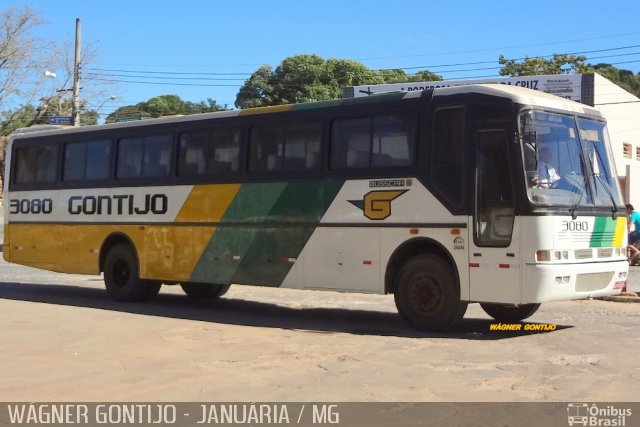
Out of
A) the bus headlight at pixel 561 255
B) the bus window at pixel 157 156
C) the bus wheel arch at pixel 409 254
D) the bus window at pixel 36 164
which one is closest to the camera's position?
the bus headlight at pixel 561 255

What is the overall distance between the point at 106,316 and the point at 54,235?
4.15 m

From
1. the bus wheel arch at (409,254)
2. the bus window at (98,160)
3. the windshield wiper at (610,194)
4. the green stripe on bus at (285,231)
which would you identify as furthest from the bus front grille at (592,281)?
the bus window at (98,160)

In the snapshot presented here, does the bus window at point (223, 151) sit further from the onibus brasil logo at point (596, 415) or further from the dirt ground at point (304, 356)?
the onibus brasil logo at point (596, 415)

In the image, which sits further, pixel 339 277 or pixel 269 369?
pixel 339 277

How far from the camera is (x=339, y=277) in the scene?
1164cm

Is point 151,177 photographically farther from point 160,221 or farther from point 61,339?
point 61,339

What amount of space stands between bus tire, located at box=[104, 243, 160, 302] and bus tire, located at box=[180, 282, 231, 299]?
86cm

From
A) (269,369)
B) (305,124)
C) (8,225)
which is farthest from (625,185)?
(269,369)

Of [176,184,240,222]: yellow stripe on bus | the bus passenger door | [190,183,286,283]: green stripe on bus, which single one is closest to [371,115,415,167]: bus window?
the bus passenger door

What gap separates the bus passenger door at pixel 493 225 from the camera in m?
9.86

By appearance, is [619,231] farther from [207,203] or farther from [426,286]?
[207,203]

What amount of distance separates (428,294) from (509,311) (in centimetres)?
174

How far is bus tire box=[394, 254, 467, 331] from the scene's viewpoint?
34.1ft

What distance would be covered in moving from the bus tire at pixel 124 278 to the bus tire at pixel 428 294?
591 cm
